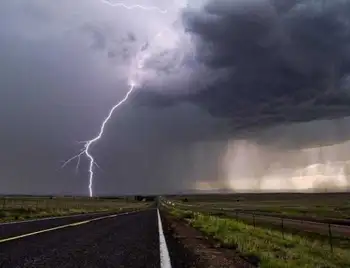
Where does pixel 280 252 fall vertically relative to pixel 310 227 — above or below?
above

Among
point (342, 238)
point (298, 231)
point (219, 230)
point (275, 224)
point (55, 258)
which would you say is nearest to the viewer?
point (55, 258)

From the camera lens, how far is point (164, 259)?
837 centimetres

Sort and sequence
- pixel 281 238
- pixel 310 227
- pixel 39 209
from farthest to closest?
pixel 39 209 < pixel 310 227 < pixel 281 238

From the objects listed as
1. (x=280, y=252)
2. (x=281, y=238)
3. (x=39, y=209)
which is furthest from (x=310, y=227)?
(x=280, y=252)

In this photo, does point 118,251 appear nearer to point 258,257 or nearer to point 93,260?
point 93,260

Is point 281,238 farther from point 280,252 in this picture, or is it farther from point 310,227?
point 310,227

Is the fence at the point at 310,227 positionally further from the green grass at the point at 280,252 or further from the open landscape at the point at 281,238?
the green grass at the point at 280,252

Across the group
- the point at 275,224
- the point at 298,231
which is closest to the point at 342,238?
the point at 298,231

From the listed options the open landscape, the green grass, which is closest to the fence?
the open landscape

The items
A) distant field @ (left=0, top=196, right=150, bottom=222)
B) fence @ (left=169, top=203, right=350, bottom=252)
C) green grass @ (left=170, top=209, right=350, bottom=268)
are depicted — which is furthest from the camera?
fence @ (left=169, top=203, right=350, bottom=252)

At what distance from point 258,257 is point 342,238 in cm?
2474

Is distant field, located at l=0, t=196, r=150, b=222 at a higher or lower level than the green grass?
higher

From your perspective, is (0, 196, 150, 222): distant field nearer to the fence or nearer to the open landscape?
the open landscape

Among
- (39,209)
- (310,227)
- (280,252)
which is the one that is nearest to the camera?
(280,252)
